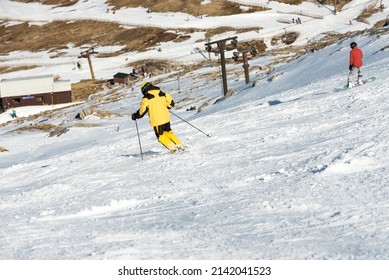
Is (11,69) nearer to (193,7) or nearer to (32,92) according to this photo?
(32,92)

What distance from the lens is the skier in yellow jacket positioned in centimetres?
1121

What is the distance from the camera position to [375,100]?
1227cm

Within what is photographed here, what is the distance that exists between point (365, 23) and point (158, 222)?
7046cm

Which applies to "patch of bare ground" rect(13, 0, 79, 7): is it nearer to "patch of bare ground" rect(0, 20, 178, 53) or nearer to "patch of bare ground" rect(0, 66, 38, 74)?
"patch of bare ground" rect(0, 20, 178, 53)

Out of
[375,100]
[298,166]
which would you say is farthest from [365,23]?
[298,166]

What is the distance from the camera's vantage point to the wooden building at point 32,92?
216 feet

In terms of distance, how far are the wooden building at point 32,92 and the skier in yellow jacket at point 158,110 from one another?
56.3m

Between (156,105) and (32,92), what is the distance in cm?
5972

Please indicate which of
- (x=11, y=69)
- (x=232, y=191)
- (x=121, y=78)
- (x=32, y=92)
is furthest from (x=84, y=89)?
(x=232, y=191)

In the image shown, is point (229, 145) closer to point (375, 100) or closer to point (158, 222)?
point (375, 100)

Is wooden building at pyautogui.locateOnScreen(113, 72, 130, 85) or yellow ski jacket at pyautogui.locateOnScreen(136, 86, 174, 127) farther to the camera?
wooden building at pyautogui.locateOnScreen(113, 72, 130, 85)

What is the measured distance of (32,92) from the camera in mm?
67188

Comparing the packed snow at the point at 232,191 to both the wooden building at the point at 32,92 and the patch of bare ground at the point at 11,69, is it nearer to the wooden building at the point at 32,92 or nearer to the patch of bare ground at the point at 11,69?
the wooden building at the point at 32,92

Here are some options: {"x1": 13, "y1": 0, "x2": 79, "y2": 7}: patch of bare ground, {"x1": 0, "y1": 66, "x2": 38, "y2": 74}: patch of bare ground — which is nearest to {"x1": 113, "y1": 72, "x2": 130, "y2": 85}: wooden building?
{"x1": 0, "y1": 66, "x2": 38, "y2": 74}: patch of bare ground
